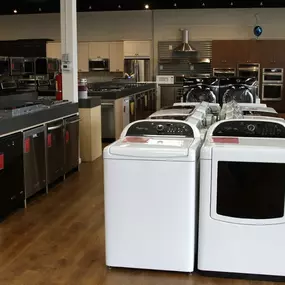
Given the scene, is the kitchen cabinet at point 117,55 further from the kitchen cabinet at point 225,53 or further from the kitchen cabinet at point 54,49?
the kitchen cabinet at point 225,53

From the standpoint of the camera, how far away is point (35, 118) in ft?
16.9

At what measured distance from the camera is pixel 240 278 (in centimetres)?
332

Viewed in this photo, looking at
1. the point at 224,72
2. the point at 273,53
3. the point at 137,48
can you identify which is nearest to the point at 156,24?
the point at 137,48

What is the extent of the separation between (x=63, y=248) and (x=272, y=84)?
11625mm

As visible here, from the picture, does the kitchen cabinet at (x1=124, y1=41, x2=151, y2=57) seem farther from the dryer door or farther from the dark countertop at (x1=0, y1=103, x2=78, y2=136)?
the dryer door

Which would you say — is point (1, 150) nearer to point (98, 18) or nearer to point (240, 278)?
point (240, 278)

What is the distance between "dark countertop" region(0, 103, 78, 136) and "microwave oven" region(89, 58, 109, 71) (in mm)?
8633

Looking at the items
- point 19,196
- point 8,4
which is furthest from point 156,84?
point 19,196

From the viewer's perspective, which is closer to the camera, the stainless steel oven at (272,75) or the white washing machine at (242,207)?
the white washing machine at (242,207)

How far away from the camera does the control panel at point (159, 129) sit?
12.3 ft

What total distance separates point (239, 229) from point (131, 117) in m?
7.39

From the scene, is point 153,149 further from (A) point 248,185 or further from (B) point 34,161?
(B) point 34,161

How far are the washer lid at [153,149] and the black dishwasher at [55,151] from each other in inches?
89.5

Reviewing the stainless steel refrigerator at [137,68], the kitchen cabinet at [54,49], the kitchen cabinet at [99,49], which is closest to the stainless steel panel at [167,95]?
the stainless steel refrigerator at [137,68]
